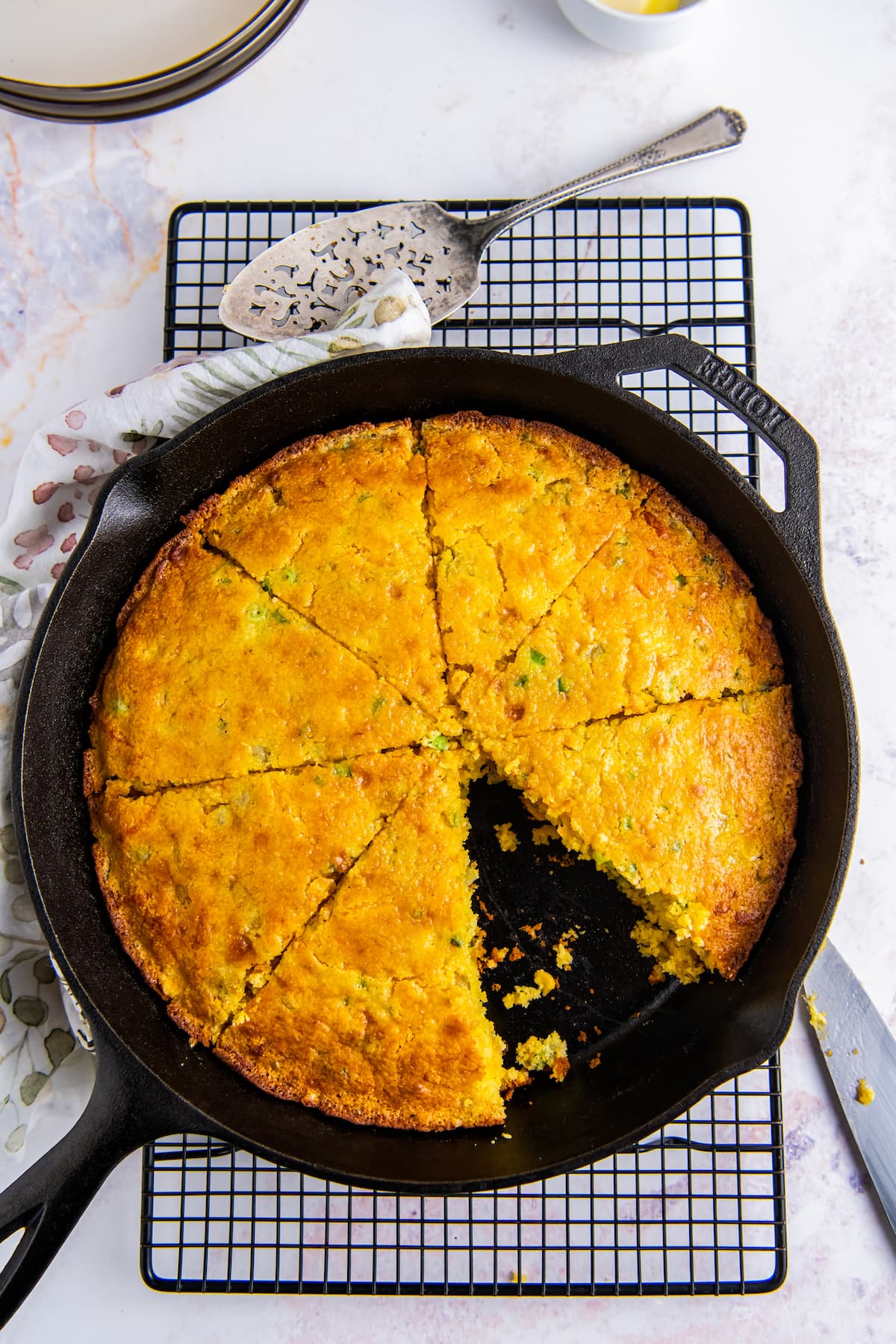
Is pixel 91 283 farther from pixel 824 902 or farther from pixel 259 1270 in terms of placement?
pixel 259 1270

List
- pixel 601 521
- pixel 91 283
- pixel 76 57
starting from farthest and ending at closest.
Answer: pixel 91 283 < pixel 76 57 < pixel 601 521

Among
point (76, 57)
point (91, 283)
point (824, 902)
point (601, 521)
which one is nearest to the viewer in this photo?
point (824, 902)

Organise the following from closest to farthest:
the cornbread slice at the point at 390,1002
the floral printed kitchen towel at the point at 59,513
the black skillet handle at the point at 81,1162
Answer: the black skillet handle at the point at 81,1162
the cornbread slice at the point at 390,1002
the floral printed kitchen towel at the point at 59,513

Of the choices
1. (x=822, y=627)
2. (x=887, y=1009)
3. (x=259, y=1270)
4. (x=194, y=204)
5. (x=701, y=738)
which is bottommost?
(x=259, y=1270)

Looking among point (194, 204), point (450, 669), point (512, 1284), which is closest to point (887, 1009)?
point (512, 1284)

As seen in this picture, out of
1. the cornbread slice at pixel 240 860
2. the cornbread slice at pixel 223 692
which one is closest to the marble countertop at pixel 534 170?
the cornbread slice at pixel 223 692

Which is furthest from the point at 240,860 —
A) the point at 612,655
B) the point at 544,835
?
the point at 612,655

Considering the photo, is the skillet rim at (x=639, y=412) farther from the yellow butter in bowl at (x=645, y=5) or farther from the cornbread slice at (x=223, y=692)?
the yellow butter in bowl at (x=645, y=5)
